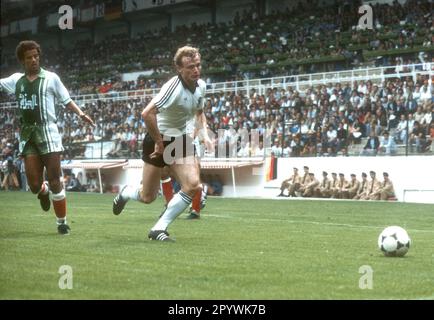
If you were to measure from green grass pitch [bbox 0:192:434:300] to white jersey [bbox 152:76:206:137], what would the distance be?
1.40 meters

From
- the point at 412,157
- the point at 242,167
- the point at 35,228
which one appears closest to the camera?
the point at 35,228

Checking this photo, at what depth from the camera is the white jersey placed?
8.96 meters

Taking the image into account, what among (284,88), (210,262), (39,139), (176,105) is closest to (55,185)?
(39,139)

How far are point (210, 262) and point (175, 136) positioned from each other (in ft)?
8.47

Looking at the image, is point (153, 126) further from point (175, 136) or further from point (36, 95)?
point (36, 95)

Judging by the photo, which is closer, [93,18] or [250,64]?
[250,64]

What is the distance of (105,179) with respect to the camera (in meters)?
34.8

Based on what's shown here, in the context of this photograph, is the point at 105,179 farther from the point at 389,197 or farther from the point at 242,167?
the point at 389,197

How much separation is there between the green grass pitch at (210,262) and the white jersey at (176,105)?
1400mm

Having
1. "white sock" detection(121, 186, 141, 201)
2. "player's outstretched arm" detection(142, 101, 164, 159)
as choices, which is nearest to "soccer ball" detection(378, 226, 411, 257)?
"player's outstretched arm" detection(142, 101, 164, 159)

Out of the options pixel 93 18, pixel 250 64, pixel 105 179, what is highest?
pixel 93 18

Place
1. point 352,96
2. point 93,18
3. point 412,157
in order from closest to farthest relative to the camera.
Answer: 1. point 412,157
2. point 352,96
3. point 93,18
